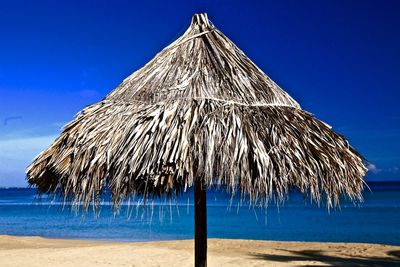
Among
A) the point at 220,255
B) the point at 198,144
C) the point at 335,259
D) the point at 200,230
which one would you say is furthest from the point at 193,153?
the point at 335,259

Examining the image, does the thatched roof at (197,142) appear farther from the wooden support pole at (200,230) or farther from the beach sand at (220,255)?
the beach sand at (220,255)

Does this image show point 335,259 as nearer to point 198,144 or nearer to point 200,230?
point 200,230

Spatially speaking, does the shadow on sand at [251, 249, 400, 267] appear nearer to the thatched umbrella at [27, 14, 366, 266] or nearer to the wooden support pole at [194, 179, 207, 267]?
the wooden support pole at [194, 179, 207, 267]

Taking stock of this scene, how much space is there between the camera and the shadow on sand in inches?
380

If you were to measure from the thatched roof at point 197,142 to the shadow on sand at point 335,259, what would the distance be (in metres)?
5.90

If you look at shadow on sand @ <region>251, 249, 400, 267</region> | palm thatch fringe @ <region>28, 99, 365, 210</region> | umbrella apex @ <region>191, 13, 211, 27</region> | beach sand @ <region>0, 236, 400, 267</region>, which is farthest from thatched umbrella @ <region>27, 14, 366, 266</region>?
shadow on sand @ <region>251, 249, 400, 267</region>

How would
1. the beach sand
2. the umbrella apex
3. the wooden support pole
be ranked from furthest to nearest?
the beach sand → the umbrella apex → the wooden support pole

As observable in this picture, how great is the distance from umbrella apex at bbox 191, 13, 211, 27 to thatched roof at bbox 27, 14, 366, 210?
333mm

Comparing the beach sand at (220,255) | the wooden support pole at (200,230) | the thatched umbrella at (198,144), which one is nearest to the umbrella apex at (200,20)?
the thatched umbrella at (198,144)

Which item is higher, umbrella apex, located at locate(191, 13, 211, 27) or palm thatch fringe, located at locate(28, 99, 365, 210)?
umbrella apex, located at locate(191, 13, 211, 27)

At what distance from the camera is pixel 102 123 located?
12.7ft

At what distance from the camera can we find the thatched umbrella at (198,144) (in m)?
3.53

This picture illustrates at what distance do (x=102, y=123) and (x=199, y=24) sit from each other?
1.35 m

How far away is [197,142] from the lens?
3.52m
